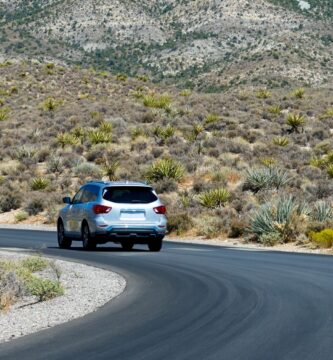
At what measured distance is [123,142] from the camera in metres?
55.3

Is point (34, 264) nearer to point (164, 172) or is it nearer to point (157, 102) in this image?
point (164, 172)

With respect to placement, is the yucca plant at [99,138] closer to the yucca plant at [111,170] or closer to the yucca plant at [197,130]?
the yucca plant at [197,130]

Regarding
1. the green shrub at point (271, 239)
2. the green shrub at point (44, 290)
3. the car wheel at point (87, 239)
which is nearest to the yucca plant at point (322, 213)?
the green shrub at point (271, 239)

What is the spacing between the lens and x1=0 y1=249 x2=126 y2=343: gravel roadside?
10.8m

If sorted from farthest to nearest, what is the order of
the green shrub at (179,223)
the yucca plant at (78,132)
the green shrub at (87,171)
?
the yucca plant at (78,132)
the green shrub at (87,171)
the green shrub at (179,223)

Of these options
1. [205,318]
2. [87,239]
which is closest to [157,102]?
[87,239]

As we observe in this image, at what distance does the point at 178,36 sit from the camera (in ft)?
490

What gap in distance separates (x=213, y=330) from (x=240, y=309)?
1717 millimetres

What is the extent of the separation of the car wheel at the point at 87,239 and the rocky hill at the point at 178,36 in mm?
102172

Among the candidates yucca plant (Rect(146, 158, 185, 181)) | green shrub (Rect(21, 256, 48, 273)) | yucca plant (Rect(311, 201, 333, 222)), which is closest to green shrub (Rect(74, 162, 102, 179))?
yucca plant (Rect(146, 158, 185, 181))

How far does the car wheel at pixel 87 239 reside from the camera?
22.5 meters

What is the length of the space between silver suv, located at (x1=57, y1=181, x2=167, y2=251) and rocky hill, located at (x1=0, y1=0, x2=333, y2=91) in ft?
336

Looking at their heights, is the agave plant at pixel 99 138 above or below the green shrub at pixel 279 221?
above

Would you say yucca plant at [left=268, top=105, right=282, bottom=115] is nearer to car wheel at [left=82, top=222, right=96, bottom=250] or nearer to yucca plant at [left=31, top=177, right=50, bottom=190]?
yucca plant at [left=31, top=177, right=50, bottom=190]
